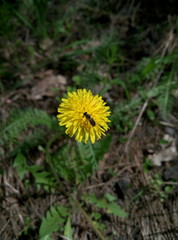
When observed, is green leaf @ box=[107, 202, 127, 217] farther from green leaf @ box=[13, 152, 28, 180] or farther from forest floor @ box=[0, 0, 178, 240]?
green leaf @ box=[13, 152, 28, 180]

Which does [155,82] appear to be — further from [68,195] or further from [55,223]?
[55,223]

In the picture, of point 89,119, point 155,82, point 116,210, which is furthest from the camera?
point 155,82

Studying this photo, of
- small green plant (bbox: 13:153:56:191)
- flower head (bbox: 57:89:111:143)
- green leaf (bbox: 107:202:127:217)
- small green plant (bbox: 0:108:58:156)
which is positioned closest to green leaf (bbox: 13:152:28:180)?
small green plant (bbox: 13:153:56:191)

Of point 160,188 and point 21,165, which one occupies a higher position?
point 21,165

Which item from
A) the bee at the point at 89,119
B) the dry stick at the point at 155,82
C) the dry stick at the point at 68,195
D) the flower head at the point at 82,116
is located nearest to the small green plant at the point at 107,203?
the dry stick at the point at 68,195

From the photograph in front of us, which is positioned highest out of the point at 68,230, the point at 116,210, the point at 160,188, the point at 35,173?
the point at 35,173

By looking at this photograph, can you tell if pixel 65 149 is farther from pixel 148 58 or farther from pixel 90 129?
pixel 148 58

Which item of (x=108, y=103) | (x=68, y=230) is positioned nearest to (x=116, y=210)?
(x=68, y=230)

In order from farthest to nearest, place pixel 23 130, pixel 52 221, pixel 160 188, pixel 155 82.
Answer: pixel 155 82 → pixel 23 130 → pixel 160 188 → pixel 52 221

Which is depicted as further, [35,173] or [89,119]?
[35,173]
